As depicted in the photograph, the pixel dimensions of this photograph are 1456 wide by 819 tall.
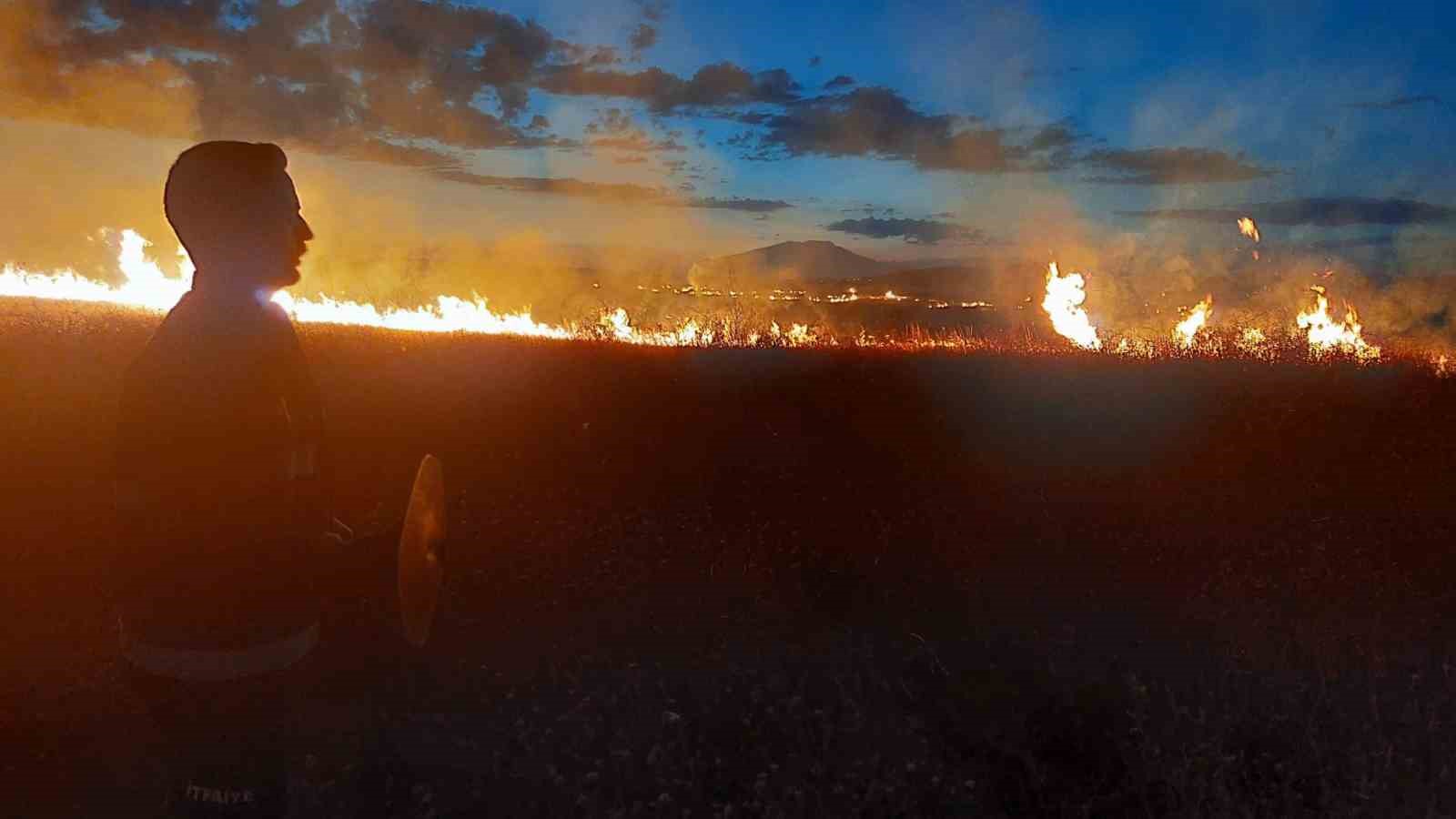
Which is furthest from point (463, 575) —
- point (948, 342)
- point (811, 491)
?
point (948, 342)

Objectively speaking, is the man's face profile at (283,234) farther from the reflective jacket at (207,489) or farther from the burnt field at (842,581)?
the burnt field at (842,581)

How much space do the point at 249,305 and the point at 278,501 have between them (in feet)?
1.62

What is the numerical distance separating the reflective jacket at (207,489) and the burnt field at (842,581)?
343 cm

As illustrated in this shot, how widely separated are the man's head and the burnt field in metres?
3.66

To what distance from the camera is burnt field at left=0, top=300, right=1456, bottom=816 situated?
630cm

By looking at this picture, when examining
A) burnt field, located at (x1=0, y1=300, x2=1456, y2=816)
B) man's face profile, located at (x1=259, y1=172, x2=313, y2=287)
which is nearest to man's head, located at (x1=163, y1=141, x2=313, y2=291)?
man's face profile, located at (x1=259, y1=172, x2=313, y2=287)

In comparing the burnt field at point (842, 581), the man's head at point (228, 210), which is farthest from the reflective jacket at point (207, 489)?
the burnt field at point (842, 581)

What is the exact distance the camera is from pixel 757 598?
885 centimetres

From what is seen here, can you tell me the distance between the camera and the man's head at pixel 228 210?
2990 millimetres

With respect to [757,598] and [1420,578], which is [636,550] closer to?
[757,598]

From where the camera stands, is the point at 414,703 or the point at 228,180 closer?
the point at 228,180

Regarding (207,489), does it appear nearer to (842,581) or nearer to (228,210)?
(228,210)

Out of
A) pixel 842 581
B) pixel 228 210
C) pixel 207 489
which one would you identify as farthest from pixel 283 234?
pixel 842 581

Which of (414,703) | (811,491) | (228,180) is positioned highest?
(228,180)
